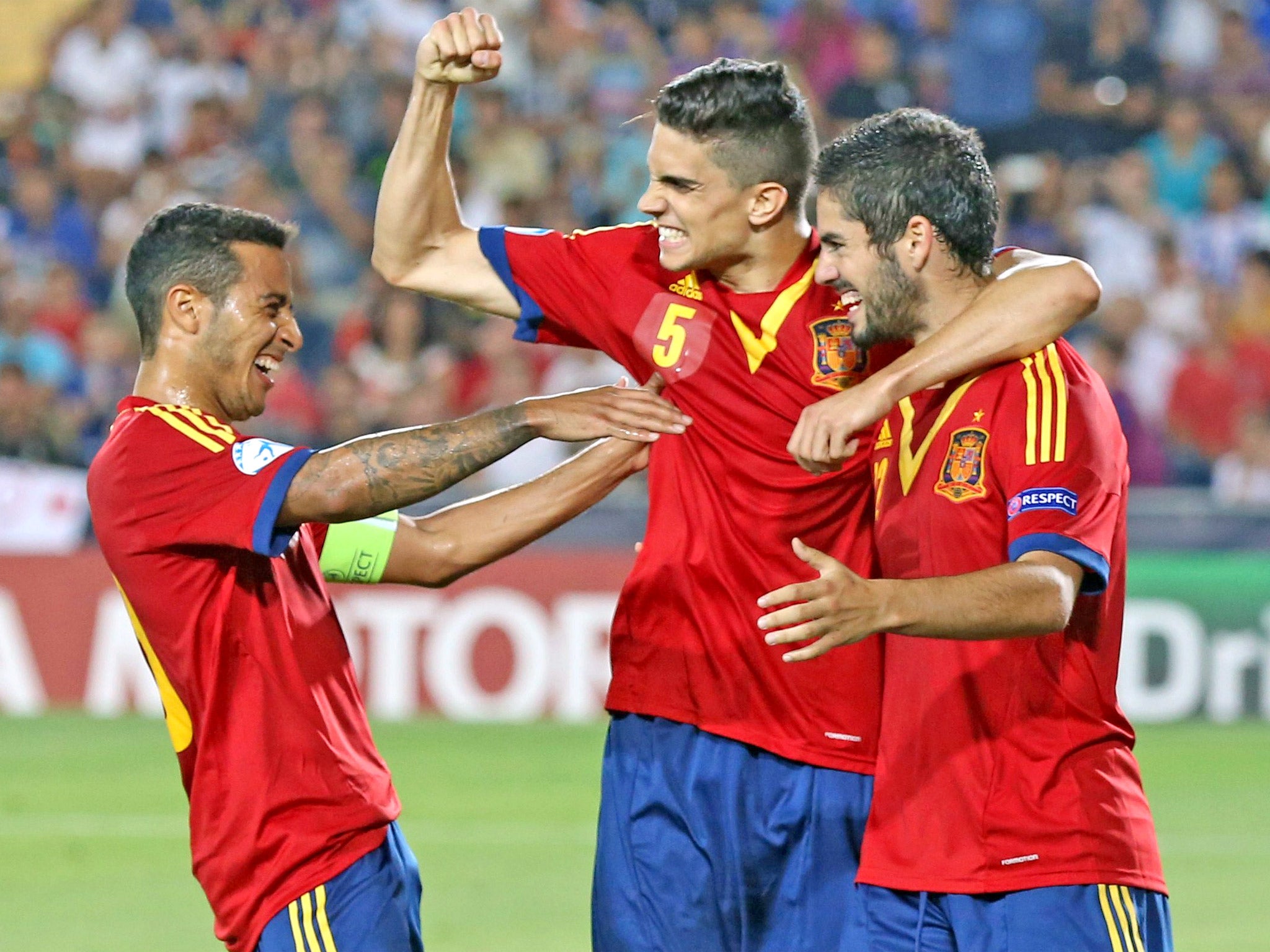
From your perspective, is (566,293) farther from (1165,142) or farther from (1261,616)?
(1165,142)

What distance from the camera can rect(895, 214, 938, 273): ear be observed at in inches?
143

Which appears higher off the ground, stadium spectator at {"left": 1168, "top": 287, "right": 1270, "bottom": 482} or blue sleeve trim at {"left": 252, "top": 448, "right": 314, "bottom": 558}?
stadium spectator at {"left": 1168, "top": 287, "right": 1270, "bottom": 482}

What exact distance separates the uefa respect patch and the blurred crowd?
8065 mm

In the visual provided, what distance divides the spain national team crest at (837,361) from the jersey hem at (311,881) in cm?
138

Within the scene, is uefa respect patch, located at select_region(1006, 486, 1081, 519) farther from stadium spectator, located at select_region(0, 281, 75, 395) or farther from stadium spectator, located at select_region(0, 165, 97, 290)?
stadium spectator, located at select_region(0, 165, 97, 290)

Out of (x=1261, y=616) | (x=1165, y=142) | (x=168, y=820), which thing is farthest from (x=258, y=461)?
(x=1165, y=142)

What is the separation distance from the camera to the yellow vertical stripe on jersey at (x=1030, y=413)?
3.42 meters

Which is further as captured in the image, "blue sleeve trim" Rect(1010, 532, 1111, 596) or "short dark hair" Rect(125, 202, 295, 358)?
"short dark hair" Rect(125, 202, 295, 358)

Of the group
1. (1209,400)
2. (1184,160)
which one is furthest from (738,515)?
(1184,160)

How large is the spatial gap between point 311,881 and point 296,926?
0.09 meters

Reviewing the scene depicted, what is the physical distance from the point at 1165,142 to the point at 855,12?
A: 2797 millimetres

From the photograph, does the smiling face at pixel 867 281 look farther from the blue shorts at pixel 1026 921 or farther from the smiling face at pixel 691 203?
the blue shorts at pixel 1026 921

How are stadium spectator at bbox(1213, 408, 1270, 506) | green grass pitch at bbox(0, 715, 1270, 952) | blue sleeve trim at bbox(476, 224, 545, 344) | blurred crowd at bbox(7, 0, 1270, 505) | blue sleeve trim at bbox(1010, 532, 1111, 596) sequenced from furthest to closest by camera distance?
1. blurred crowd at bbox(7, 0, 1270, 505)
2. stadium spectator at bbox(1213, 408, 1270, 506)
3. green grass pitch at bbox(0, 715, 1270, 952)
4. blue sleeve trim at bbox(476, 224, 545, 344)
5. blue sleeve trim at bbox(1010, 532, 1111, 596)

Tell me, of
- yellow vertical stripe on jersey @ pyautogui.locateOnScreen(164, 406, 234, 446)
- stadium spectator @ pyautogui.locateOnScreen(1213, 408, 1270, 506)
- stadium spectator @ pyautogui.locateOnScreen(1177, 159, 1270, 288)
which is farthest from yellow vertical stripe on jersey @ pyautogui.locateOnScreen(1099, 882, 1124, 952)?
stadium spectator @ pyautogui.locateOnScreen(1177, 159, 1270, 288)
